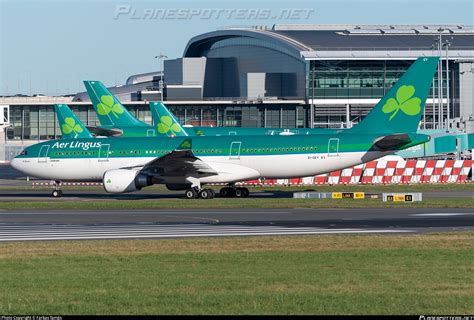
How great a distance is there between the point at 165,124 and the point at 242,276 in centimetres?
5186

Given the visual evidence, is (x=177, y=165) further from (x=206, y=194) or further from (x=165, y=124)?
(x=165, y=124)

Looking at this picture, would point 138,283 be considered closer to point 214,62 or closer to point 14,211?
point 14,211

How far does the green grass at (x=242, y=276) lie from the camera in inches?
659

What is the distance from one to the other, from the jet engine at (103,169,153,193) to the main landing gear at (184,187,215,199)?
2129mm

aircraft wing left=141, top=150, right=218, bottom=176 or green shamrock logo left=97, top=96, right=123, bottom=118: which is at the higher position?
green shamrock logo left=97, top=96, right=123, bottom=118

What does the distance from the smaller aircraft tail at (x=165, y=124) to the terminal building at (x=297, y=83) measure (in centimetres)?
5176

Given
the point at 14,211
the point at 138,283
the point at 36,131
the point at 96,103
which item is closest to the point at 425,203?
the point at 14,211

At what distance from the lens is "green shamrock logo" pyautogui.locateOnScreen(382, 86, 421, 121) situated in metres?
51.6

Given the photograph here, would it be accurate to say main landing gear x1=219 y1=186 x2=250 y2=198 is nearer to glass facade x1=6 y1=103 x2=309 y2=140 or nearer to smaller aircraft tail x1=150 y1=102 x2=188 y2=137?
smaller aircraft tail x1=150 y1=102 x2=188 y2=137

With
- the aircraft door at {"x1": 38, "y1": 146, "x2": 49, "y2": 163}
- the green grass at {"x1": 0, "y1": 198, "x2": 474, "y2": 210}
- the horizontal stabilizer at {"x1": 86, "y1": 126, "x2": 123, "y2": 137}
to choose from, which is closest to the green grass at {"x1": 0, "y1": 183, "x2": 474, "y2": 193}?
the aircraft door at {"x1": 38, "y1": 146, "x2": 49, "y2": 163}

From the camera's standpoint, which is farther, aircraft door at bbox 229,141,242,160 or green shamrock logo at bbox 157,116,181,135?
green shamrock logo at bbox 157,116,181,135

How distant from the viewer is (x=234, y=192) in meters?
54.6

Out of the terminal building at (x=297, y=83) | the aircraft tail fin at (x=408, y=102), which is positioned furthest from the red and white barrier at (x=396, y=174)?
the terminal building at (x=297, y=83)

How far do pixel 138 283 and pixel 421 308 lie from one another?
575 cm
